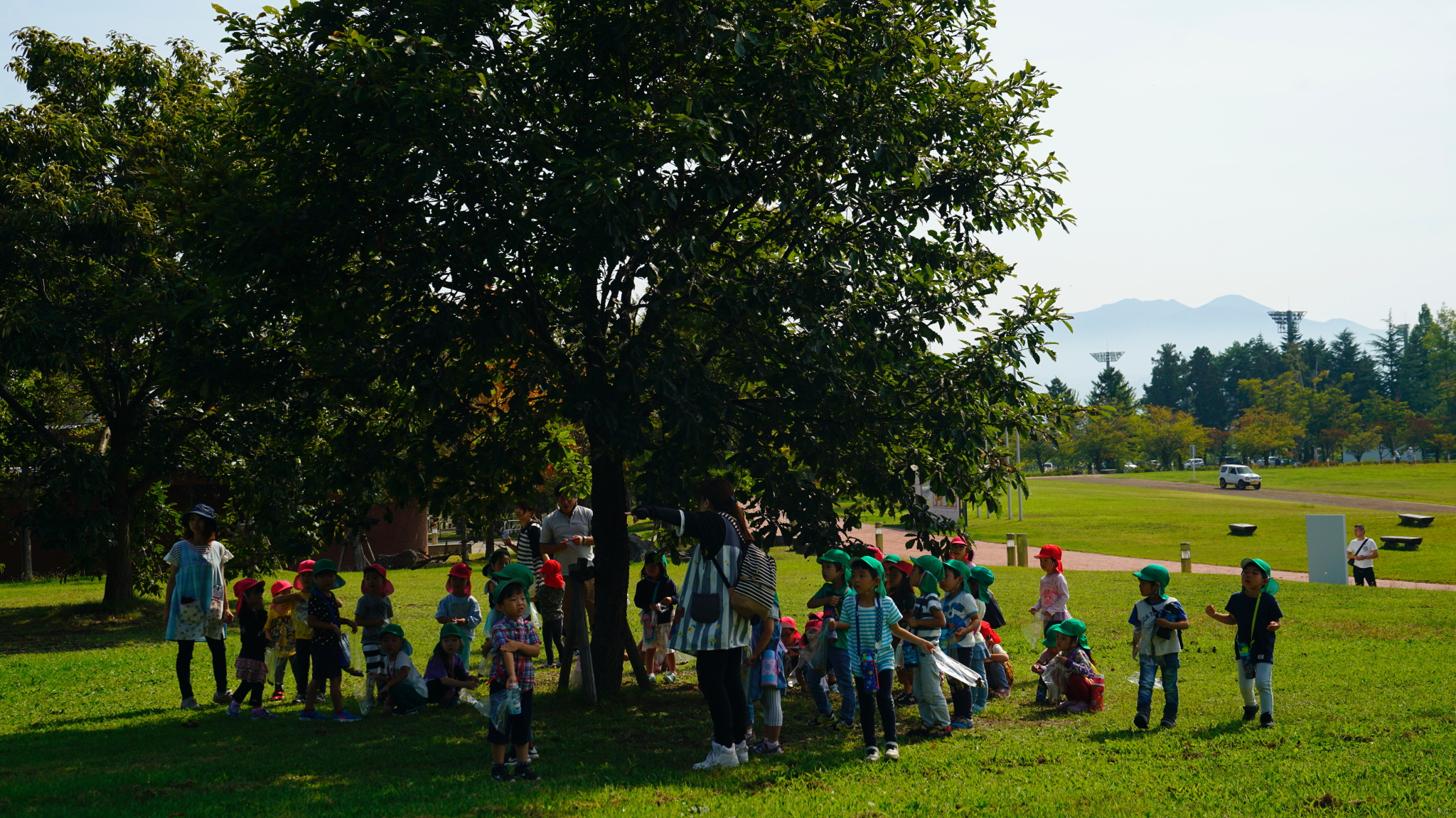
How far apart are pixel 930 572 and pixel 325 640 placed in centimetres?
546

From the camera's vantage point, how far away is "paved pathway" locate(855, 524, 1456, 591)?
83.8 feet

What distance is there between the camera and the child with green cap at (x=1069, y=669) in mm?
9969

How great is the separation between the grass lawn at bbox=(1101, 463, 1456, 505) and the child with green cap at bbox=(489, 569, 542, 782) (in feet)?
203

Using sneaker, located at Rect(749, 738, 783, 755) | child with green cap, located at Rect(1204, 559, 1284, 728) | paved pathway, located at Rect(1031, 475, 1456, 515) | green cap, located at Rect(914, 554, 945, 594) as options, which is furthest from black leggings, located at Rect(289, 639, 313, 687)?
paved pathway, located at Rect(1031, 475, 1456, 515)

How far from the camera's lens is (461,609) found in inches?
420

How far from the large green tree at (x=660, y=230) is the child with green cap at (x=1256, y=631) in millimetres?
2640

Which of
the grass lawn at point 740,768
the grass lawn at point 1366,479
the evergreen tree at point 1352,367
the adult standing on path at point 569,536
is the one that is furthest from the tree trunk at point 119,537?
the evergreen tree at point 1352,367

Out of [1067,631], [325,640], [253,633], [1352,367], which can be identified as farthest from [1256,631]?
[1352,367]

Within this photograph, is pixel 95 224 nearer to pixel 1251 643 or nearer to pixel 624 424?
pixel 624 424

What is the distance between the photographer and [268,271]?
361 inches

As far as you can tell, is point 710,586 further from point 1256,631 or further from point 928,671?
point 1256,631

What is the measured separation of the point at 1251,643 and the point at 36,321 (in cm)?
1676

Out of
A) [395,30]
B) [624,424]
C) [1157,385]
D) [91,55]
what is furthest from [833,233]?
[1157,385]

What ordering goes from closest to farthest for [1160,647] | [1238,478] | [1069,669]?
[1160,647], [1069,669], [1238,478]
